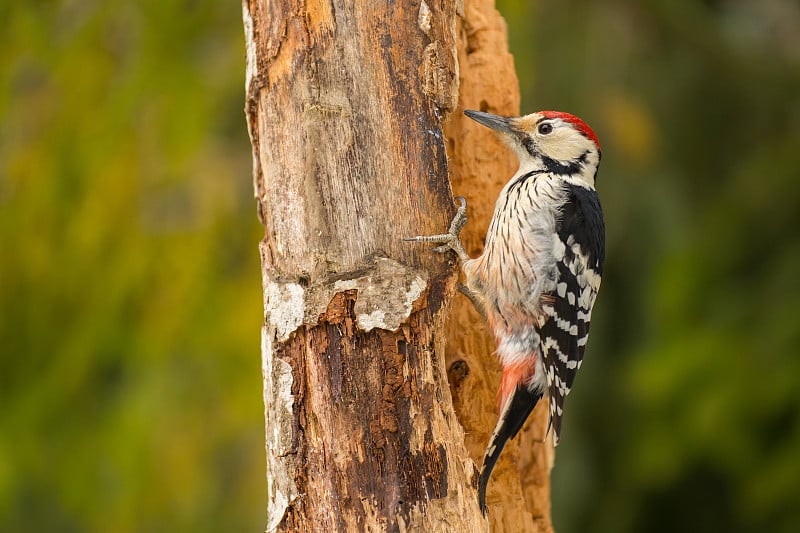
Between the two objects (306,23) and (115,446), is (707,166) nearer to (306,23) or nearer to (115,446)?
(306,23)

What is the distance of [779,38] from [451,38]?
10.9ft

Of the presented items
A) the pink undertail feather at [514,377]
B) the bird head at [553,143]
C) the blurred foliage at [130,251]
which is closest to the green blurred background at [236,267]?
the blurred foliage at [130,251]

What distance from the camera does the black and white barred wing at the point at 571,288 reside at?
2742mm

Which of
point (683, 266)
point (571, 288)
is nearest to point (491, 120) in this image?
point (571, 288)

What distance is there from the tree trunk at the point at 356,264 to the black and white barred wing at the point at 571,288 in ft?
1.79

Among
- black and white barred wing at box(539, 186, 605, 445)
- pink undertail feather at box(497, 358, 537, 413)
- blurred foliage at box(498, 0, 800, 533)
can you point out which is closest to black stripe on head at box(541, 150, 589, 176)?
black and white barred wing at box(539, 186, 605, 445)

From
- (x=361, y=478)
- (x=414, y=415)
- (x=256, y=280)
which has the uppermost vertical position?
(x=256, y=280)

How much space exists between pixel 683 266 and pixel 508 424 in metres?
2.11

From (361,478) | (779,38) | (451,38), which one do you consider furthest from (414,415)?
(779,38)

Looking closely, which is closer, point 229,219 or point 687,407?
point 229,219

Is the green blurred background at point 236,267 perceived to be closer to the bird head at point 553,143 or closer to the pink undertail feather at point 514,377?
the bird head at point 553,143

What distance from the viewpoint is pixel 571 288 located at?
9.36 feet

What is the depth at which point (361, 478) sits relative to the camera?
215 cm

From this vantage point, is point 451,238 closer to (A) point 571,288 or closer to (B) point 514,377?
(B) point 514,377
